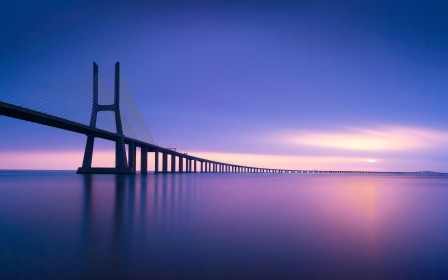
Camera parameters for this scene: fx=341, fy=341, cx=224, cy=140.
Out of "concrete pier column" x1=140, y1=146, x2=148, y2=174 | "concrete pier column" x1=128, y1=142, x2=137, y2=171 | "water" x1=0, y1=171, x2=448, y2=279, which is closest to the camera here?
"water" x1=0, y1=171, x2=448, y2=279

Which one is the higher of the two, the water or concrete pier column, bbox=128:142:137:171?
concrete pier column, bbox=128:142:137:171

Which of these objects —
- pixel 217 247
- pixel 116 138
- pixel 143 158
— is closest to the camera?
pixel 217 247

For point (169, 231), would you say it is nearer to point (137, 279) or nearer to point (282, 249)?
point (282, 249)

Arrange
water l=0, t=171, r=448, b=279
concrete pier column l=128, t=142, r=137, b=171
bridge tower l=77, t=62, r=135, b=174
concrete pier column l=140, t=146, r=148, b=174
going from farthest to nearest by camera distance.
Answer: concrete pier column l=140, t=146, r=148, b=174
concrete pier column l=128, t=142, r=137, b=171
bridge tower l=77, t=62, r=135, b=174
water l=0, t=171, r=448, b=279

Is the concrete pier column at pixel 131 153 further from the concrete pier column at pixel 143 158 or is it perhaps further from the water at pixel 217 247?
the water at pixel 217 247

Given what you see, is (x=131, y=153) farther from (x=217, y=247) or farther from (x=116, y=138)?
(x=217, y=247)

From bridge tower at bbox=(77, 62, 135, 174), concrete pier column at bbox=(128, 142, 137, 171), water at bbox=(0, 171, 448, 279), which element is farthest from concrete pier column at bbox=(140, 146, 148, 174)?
water at bbox=(0, 171, 448, 279)

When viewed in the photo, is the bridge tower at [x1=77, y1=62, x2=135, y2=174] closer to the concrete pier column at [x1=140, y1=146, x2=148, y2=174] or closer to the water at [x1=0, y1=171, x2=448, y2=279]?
the concrete pier column at [x1=140, y1=146, x2=148, y2=174]

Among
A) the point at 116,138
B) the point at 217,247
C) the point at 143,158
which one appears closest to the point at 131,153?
the point at 116,138

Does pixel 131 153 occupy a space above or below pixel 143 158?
above

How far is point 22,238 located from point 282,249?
5.98 m

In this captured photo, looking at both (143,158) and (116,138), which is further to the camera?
(143,158)

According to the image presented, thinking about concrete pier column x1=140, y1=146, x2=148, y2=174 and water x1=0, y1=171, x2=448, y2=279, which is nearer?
water x1=0, y1=171, x2=448, y2=279

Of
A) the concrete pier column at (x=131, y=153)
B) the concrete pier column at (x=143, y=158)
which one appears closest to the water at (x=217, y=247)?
the concrete pier column at (x=131, y=153)
